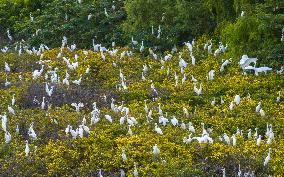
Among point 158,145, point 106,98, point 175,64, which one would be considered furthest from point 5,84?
point 158,145

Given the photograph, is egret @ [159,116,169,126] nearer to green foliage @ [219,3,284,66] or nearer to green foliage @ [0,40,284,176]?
green foliage @ [0,40,284,176]

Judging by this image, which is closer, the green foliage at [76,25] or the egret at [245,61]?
the egret at [245,61]

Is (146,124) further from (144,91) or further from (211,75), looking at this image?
(211,75)

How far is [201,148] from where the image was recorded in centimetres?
741

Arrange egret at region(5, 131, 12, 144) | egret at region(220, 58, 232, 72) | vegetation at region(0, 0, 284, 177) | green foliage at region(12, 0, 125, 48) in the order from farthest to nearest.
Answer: green foliage at region(12, 0, 125, 48) < egret at region(220, 58, 232, 72) < egret at region(5, 131, 12, 144) < vegetation at region(0, 0, 284, 177)

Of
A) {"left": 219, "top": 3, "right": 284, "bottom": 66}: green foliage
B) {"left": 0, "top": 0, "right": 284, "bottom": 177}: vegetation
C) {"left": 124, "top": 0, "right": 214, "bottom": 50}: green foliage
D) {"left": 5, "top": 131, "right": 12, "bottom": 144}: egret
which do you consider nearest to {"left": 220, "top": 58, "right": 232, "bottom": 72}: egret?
{"left": 0, "top": 0, "right": 284, "bottom": 177}: vegetation

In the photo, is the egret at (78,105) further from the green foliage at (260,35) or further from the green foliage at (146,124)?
the green foliage at (260,35)

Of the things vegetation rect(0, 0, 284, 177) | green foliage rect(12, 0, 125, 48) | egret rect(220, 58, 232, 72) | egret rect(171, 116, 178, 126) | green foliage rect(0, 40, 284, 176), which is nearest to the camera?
green foliage rect(0, 40, 284, 176)

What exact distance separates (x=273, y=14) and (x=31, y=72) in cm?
432

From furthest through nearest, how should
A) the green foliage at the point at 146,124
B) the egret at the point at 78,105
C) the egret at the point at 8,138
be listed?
the egret at the point at 78,105, the egret at the point at 8,138, the green foliage at the point at 146,124

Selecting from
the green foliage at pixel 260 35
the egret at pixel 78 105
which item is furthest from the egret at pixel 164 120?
the green foliage at pixel 260 35

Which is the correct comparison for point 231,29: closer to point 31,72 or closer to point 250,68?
point 250,68

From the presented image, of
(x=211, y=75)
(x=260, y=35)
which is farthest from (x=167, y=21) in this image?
(x=211, y=75)

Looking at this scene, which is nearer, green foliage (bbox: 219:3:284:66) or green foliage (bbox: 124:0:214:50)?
green foliage (bbox: 219:3:284:66)
